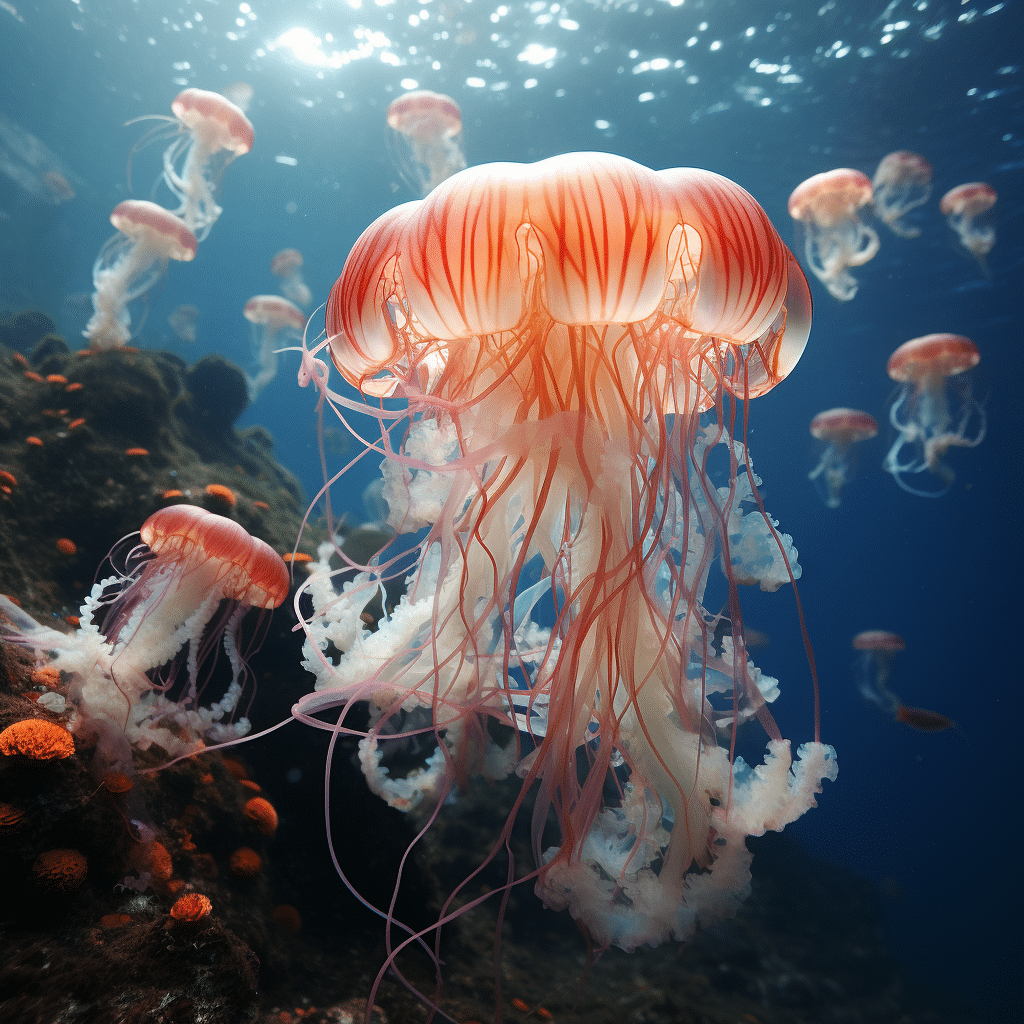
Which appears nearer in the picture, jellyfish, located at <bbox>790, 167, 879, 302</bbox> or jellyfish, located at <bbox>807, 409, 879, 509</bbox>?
jellyfish, located at <bbox>790, 167, 879, 302</bbox>

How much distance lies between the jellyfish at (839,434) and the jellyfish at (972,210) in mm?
3291

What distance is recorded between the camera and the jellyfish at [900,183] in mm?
8805

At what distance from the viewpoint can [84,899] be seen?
188cm

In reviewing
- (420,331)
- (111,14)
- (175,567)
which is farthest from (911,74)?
(111,14)

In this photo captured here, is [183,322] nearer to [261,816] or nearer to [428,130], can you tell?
[428,130]

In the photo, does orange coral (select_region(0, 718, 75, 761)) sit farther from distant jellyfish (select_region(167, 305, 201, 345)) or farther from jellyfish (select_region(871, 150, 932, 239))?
distant jellyfish (select_region(167, 305, 201, 345))

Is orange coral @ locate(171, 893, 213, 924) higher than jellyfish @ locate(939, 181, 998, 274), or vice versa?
jellyfish @ locate(939, 181, 998, 274)

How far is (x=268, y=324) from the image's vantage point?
11.3m

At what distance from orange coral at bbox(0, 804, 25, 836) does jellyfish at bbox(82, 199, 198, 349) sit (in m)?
5.95

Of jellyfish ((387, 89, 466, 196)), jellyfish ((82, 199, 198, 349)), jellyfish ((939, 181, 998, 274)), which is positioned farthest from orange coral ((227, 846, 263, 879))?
jellyfish ((939, 181, 998, 274))

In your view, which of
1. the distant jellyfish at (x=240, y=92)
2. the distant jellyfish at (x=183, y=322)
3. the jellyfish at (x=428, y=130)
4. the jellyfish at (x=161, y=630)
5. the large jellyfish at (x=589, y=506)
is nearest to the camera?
the large jellyfish at (x=589, y=506)

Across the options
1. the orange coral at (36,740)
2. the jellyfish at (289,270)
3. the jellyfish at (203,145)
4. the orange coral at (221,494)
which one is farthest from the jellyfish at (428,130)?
the orange coral at (36,740)

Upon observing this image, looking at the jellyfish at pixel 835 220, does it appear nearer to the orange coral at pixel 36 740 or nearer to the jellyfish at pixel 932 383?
the jellyfish at pixel 932 383

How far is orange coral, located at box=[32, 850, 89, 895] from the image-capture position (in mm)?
1759
